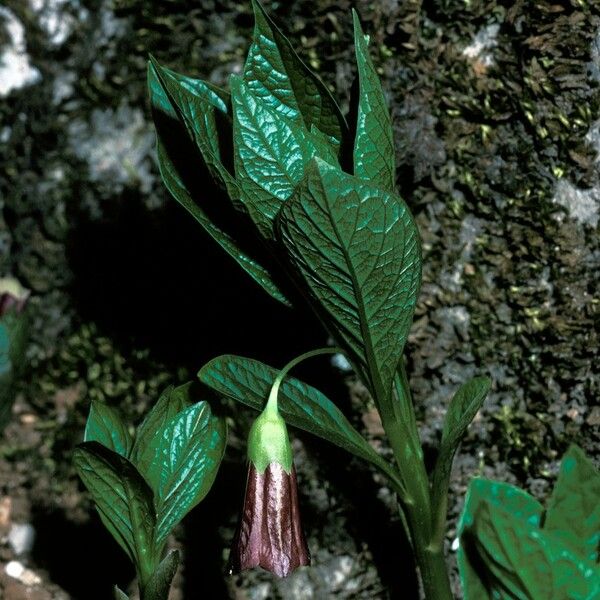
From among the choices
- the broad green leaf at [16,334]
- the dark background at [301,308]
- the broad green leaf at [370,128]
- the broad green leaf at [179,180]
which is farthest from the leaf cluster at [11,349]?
the broad green leaf at [370,128]

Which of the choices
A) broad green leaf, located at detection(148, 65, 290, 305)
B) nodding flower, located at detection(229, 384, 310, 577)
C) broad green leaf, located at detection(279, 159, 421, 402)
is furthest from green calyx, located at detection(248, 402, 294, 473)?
broad green leaf, located at detection(148, 65, 290, 305)

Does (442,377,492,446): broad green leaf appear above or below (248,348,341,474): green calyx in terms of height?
above

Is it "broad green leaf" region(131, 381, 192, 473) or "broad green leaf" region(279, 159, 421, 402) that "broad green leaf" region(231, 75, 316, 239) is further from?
"broad green leaf" region(131, 381, 192, 473)

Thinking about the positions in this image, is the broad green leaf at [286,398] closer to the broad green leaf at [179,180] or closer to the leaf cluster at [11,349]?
the broad green leaf at [179,180]

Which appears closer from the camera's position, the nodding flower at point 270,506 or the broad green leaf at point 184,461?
the nodding flower at point 270,506

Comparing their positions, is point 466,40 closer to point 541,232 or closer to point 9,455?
point 541,232

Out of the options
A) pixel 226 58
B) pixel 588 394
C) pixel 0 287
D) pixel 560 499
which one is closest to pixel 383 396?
pixel 560 499
